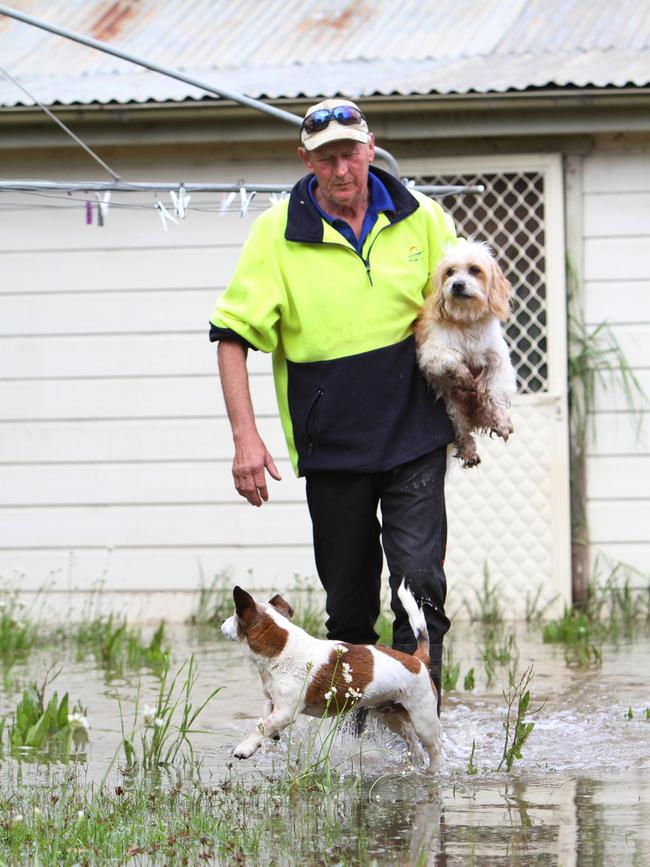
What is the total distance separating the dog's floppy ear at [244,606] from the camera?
4.27 meters

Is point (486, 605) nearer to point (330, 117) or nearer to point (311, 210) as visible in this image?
point (311, 210)

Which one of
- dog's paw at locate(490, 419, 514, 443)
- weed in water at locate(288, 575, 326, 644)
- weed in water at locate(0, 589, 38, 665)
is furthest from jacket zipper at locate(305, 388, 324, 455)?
weed in water at locate(0, 589, 38, 665)

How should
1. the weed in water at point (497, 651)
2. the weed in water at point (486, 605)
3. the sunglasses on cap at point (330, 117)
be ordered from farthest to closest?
the weed in water at point (486, 605), the weed in water at point (497, 651), the sunglasses on cap at point (330, 117)

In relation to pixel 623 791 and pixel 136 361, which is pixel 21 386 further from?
pixel 623 791

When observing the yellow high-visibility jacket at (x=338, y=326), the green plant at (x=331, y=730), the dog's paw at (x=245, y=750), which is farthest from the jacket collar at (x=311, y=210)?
the dog's paw at (x=245, y=750)

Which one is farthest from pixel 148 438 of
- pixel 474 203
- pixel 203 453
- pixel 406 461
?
pixel 406 461

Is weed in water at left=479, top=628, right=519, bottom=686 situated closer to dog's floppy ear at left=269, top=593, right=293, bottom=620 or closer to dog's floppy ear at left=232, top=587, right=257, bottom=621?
dog's floppy ear at left=269, top=593, right=293, bottom=620

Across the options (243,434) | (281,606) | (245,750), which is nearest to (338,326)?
(243,434)

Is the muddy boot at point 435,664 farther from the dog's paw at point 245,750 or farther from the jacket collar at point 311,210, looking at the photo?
the jacket collar at point 311,210

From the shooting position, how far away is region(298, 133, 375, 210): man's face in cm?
475

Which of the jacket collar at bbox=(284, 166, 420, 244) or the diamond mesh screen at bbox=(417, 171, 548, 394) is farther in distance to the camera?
the diamond mesh screen at bbox=(417, 171, 548, 394)

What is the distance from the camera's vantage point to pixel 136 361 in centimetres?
873

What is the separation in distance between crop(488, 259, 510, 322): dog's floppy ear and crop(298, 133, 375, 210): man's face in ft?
1.72

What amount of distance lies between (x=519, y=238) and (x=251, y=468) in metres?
4.33
